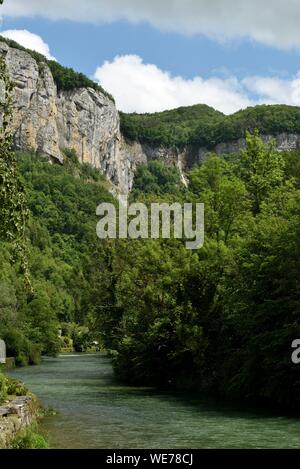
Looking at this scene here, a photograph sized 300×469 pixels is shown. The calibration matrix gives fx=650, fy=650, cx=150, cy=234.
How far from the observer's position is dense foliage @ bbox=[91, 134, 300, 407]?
25703 mm

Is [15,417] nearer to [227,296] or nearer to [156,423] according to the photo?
[156,423]

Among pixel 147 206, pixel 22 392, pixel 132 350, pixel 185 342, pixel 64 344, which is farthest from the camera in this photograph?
pixel 64 344

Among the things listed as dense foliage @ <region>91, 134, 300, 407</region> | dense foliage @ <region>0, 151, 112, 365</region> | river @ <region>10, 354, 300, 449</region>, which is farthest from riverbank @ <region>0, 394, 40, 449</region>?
dense foliage @ <region>0, 151, 112, 365</region>

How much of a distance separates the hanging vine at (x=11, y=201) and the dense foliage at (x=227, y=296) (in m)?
14.0

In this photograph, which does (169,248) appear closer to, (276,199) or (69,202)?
(276,199)

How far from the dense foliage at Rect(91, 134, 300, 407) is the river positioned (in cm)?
194

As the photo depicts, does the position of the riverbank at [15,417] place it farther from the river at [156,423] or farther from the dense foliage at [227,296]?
the dense foliage at [227,296]

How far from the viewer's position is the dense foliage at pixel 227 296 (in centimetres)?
2570

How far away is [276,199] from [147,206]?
1575cm

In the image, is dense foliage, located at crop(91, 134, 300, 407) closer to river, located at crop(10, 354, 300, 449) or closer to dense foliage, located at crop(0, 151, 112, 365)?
river, located at crop(10, 354, 300, 449)

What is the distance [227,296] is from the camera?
31672 millimetres

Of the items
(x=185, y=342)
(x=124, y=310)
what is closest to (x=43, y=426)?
(x=185, y=342)

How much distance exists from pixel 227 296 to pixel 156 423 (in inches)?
414

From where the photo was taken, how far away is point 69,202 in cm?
17450
